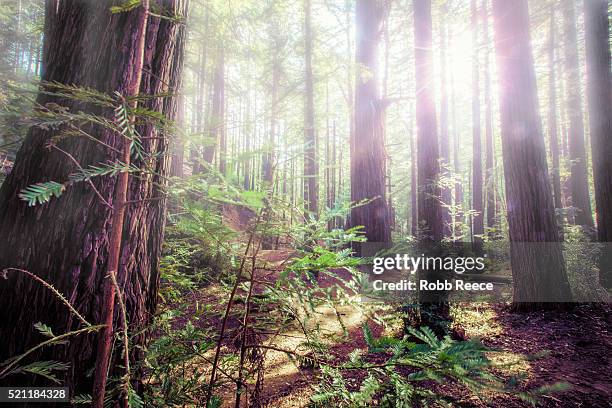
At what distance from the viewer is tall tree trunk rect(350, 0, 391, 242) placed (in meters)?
7.19

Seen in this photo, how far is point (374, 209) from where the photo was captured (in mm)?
7203

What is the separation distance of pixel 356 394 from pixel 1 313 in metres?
2.06

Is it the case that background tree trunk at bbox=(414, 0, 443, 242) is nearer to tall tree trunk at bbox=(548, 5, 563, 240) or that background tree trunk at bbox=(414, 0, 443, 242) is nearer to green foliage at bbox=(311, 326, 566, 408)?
green foliage at bbox=(311, 326, 566, 408)

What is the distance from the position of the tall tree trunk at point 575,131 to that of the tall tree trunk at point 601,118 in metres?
6.35

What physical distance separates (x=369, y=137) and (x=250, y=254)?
6.43m

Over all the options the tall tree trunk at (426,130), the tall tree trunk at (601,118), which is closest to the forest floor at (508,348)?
the tall tree trunk at (601,118)

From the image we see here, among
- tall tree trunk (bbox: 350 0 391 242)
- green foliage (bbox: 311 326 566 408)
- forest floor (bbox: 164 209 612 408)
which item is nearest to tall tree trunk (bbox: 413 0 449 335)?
tall tree trunk (bbox: 350 0 391 242)

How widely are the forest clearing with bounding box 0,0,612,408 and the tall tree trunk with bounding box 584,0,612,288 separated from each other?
40 mm

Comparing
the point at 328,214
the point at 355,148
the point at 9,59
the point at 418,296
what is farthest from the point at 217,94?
the point at 9,59

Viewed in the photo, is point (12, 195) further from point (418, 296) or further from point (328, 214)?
point (418, 296)

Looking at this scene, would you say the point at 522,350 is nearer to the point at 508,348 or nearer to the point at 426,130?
the point at 508,348

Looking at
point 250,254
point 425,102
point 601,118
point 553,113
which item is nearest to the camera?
point 250,254

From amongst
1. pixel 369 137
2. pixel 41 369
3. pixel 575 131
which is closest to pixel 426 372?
pixel 41 369

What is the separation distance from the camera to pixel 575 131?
43.7 ft
